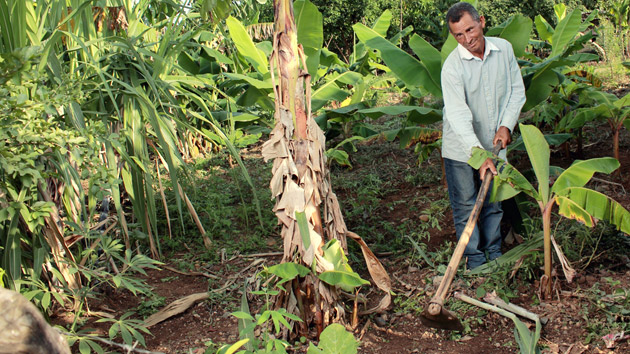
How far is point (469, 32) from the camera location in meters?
3.09

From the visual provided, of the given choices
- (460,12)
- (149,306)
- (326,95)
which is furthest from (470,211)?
(149,306)

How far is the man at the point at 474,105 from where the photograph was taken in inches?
123

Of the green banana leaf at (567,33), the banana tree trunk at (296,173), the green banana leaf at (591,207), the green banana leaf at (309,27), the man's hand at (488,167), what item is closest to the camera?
the green banana leaf at (591,207)

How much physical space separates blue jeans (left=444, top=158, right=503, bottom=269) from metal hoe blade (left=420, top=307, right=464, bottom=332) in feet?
2.33

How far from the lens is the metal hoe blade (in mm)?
2576

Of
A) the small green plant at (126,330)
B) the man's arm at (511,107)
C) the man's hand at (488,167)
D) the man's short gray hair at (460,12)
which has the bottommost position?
the small green plant at (126,330)

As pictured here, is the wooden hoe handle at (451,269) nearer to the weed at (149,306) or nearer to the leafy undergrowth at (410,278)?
the leafy undergrowth at (410,278)

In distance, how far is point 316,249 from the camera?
2664mm

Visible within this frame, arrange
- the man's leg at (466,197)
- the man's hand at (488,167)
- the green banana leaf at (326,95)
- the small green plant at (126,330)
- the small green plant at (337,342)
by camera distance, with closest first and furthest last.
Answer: the small green plant at (337,342) → the small green plant at (126,330) → the man's hand at (488,167) → the man's leg at (466,197) → the green banana leaf at (326,95)

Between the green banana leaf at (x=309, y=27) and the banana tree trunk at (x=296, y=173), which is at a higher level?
the green banana leaf at (x=309, y=27)

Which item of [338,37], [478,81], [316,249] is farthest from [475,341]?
[338,37]

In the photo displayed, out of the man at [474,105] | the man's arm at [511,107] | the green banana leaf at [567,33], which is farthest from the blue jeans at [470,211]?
the green banana leaf at [567,33]

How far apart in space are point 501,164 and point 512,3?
46.6ft

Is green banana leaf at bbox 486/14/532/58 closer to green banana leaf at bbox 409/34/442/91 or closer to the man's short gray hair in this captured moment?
green banana leaf at bbox 409/34/442/91
